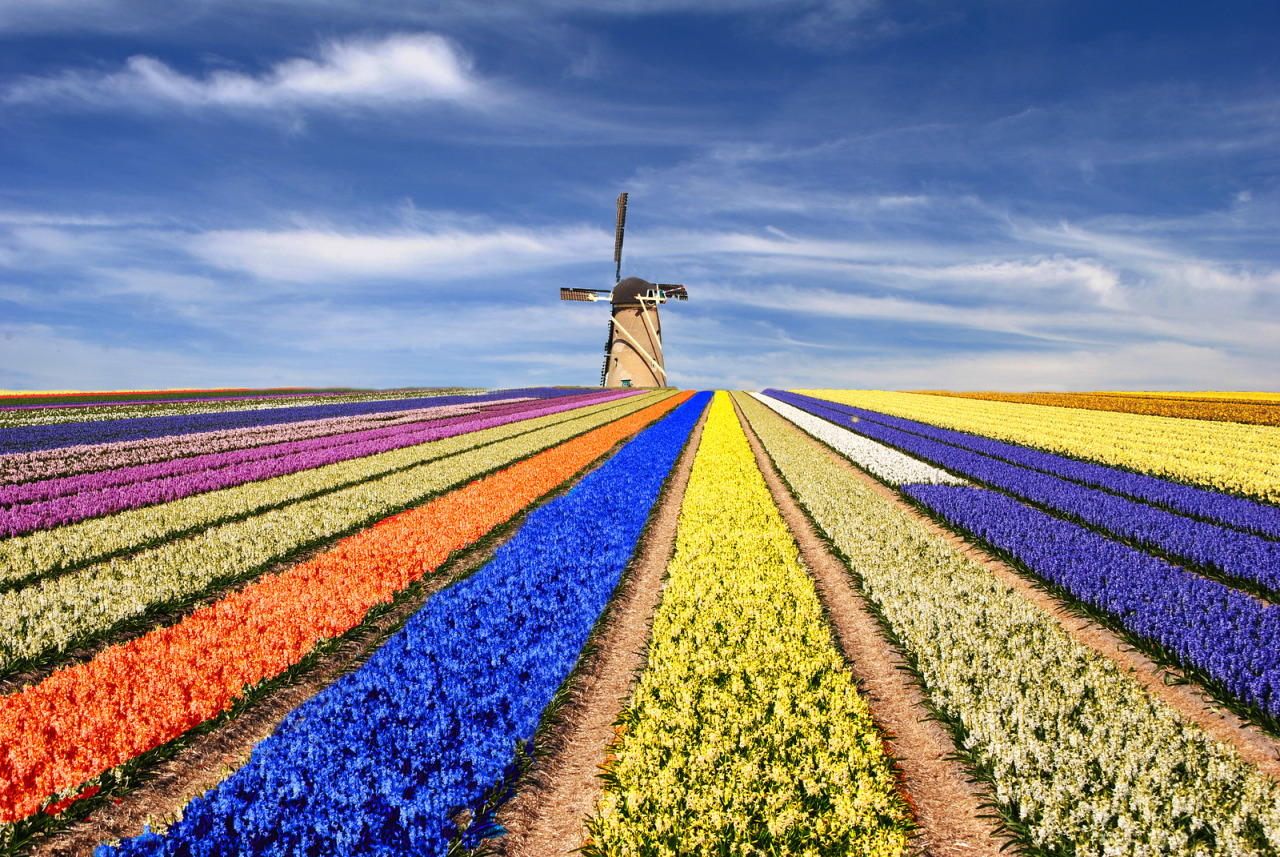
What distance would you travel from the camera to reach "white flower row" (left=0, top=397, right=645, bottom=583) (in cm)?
973

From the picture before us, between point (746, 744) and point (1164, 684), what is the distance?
577 centimetres

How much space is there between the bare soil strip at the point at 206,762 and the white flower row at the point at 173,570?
119 inches

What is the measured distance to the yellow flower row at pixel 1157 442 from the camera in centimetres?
1645

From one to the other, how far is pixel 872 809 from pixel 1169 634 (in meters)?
5.79

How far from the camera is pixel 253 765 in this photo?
4445 millimetres

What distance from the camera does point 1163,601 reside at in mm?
7871

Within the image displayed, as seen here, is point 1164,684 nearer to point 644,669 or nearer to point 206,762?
point 644,669

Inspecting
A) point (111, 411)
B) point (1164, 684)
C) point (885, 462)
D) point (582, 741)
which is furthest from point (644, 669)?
point (111, 411)

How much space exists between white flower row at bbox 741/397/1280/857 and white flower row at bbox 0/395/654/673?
34.0 ft

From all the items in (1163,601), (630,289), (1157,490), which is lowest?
(1163,601)

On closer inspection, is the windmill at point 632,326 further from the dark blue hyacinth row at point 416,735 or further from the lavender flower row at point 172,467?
the dark blue hyacinth row at point 416,735

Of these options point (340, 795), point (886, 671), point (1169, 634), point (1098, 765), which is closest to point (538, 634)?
point (340, 795)

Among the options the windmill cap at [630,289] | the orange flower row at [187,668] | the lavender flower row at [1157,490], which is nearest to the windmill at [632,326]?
the windmill cap at [630,289]

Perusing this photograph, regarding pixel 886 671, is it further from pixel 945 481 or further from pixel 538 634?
pixel 945 481
